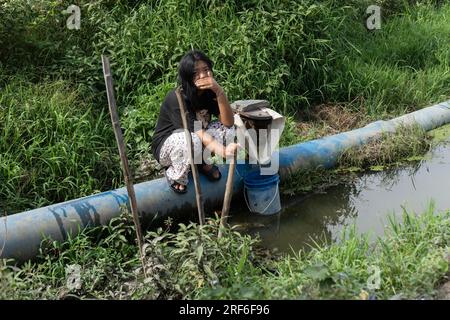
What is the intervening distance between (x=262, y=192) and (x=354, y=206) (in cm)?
81

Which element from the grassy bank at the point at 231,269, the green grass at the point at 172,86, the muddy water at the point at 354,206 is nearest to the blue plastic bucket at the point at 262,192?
the muddy water at the point at 354,206

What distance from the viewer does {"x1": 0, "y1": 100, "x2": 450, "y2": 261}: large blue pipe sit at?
3666 millimetres

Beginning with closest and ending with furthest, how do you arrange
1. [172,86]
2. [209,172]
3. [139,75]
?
[209,172] → [172,86] → [139,75]

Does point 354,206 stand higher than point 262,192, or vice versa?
point 262,192

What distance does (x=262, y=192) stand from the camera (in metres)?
4.52

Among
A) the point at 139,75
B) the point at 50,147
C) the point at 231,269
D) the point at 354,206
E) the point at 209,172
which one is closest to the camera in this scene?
the point at 231,269

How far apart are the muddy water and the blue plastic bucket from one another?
0.22ft

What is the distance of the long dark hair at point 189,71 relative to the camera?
12.7 ft

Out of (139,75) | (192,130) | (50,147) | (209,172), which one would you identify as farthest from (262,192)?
(139,75)

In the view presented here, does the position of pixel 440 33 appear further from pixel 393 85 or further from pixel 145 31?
pixel 145 31

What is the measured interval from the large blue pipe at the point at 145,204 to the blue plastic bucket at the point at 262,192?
91 millimetres

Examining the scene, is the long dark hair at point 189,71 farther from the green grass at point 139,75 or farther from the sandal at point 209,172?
the green grass at point 139,75

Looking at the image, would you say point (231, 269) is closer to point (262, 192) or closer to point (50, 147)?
point (262, 192)
